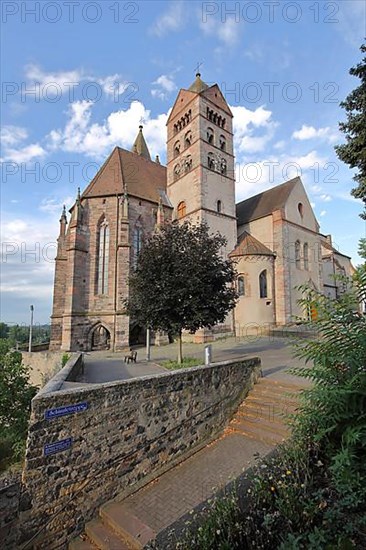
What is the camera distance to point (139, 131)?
4119cm

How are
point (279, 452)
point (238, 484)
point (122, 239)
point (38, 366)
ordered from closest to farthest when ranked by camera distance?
1. point (238, 484)
2. point (279, 452)
3. point (38, 366)
4. point (122, 239)

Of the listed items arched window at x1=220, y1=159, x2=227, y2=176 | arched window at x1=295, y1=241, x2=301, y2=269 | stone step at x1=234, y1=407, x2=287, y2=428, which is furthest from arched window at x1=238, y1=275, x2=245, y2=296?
stone step at x1=234, y1=407, x2=287, y2=428

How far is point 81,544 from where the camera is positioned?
4.99 metres

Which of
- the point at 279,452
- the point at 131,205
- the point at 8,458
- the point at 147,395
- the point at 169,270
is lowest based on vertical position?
the point at 8,458

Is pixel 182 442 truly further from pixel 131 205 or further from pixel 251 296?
pixel 131 205

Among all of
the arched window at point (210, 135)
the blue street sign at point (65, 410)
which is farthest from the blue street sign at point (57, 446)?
the arched window at point (210, 135)

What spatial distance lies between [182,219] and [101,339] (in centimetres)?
1273

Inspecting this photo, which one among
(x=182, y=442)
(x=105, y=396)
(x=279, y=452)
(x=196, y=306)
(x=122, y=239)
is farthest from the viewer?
(x=122, y=239)

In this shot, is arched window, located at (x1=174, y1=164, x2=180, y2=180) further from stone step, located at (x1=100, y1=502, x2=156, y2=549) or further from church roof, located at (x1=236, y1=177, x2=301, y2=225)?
stone step, located at (x1=100, y1=502, x2=156, y2=549)

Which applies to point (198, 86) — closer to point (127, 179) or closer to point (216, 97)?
point (216, 97)

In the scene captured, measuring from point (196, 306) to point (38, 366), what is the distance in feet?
46.9

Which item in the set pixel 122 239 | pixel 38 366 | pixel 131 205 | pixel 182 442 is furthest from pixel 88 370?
pixel 131 205

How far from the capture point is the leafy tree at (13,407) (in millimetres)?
11203

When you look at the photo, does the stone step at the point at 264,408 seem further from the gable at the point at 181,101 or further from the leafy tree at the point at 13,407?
the gable at the point at 181,101
